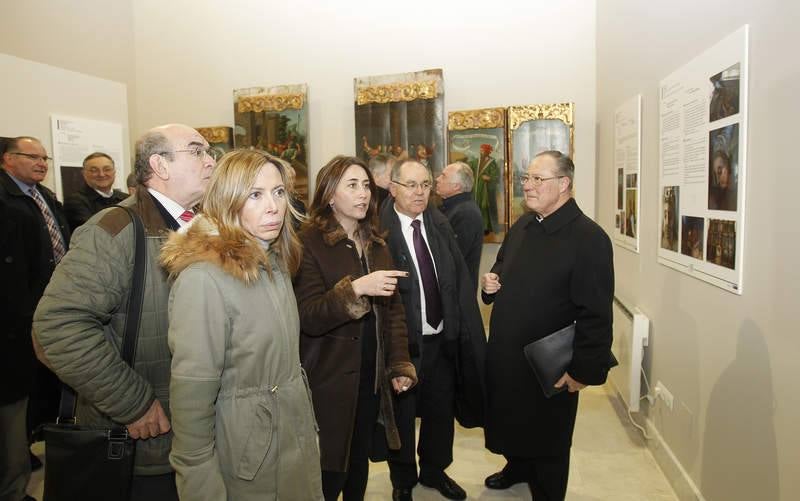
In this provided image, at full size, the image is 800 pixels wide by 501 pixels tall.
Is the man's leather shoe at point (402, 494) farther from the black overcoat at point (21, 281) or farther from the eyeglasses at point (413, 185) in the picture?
the black overcoat at point (21, 281)

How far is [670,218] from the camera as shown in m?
3.15

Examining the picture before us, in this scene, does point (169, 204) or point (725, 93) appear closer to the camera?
point (169, 204)

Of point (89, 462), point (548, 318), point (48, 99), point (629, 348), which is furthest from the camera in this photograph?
point (48, 99)

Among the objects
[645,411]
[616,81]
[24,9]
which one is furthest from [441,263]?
[24,9]

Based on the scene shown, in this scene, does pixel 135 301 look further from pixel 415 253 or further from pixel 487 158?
pixel 487 158

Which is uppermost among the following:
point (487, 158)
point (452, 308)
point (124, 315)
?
point (487, 158)

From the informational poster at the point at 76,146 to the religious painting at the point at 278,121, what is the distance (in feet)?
5.34

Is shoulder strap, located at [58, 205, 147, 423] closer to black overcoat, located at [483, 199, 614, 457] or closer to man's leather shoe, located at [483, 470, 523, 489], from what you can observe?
black overcoat, located at [483, 199, 614, 457]

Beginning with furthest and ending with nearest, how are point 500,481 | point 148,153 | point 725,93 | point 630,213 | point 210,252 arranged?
point 630,213 → point 500,481 → point 725,93 → point 148,153 → point 210,252

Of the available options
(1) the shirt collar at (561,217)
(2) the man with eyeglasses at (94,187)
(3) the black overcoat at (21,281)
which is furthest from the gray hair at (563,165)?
(2) the man with eyeglasses at (94,187)

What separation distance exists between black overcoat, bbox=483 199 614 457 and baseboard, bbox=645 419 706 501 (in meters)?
0.91

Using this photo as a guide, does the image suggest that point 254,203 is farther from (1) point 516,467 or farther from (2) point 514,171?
(2) point 514,171

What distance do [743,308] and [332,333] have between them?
5.91 feet

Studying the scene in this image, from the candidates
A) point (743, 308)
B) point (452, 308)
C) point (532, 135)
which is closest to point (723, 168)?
point (743, 308)
